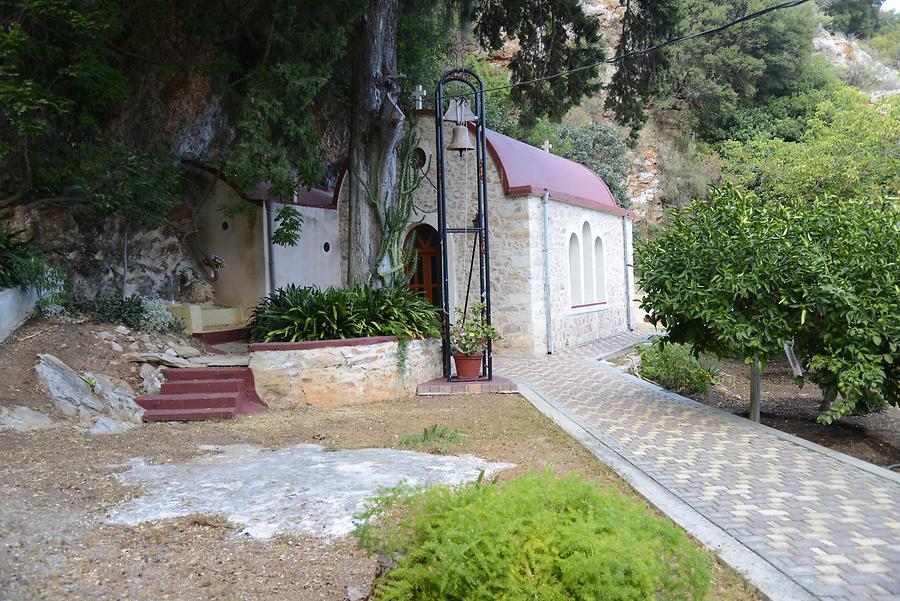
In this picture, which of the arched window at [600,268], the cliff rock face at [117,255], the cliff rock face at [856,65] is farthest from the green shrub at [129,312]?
the cliff rock face at [856,65]

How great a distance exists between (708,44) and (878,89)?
13.0 m

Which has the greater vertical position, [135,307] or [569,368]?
[135,307]

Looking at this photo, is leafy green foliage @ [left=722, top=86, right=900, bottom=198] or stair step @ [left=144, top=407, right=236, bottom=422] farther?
leafy green foliage @ [left=722, top=86, right=900, bottom=198]

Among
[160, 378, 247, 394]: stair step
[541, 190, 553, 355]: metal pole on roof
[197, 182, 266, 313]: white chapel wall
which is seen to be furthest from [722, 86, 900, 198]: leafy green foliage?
[160, 378, 247, 394]: stair step

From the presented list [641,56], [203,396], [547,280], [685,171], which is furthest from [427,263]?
[685,171]

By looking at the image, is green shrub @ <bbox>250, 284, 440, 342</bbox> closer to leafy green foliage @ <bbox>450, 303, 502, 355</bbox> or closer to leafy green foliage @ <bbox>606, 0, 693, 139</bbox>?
leafy green foliage @ <bbox>450, 303, 502, 355</bbox>

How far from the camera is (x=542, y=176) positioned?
14945 millimetres

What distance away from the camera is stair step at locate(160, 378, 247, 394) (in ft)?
29.6

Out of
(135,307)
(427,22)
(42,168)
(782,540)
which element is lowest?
(782,540)

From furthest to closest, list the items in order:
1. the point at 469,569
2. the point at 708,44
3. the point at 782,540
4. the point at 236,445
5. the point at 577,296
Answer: the point at 708,44 < the point at 577,296 < the point at 236,445 < the point at 782,540 < the point at 469,569

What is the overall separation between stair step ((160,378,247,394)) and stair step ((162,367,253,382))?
0.21 meters

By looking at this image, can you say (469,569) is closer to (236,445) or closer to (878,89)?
(236,445)

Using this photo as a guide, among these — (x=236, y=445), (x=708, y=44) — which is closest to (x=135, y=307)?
(x=236, y=445)

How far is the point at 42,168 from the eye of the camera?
34.9 feet
